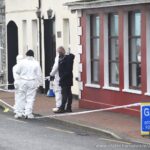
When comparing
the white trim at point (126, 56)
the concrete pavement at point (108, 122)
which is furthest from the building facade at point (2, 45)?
the white trim at point (126, 56)

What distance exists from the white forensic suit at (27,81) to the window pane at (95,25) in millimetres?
2536

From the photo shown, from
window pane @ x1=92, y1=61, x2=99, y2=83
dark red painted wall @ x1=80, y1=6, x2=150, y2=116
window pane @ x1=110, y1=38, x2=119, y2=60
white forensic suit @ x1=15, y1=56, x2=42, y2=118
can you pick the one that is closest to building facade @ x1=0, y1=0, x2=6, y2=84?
dark red painted wall @ x1=80, y1=6, x2=150, y2=116

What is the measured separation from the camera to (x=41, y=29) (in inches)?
1132

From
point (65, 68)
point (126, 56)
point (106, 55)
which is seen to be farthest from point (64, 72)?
point (126, 56)

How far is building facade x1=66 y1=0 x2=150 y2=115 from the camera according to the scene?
1912cm

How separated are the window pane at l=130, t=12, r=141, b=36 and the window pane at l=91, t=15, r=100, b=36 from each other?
1978 millimetres

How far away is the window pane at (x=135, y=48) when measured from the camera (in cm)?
1959

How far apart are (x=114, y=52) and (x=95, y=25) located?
53.0 inches

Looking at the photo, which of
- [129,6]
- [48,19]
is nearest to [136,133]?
[129,6]

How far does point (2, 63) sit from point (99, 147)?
1973 cm

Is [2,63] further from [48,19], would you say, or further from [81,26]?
[81,26]

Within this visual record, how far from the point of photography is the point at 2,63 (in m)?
33.5

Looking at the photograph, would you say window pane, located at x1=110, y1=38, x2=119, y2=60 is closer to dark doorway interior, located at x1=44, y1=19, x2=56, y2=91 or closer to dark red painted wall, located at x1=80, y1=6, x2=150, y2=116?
dark red painted wall, located at x1=80, y1=6, x2=150, y2=116

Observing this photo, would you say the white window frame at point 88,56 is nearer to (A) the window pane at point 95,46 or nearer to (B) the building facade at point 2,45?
(A) the window pane at point 95,46
